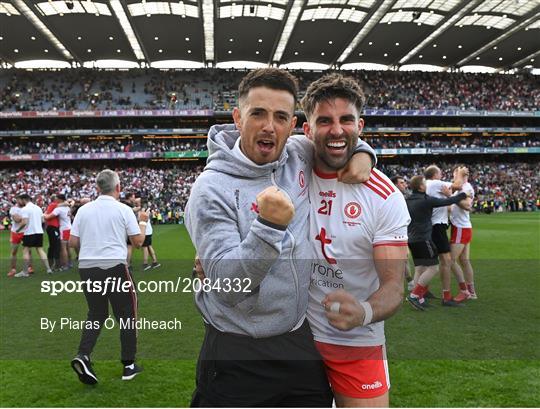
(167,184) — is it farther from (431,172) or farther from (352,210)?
(352,210)

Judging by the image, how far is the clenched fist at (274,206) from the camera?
1532 millimetres

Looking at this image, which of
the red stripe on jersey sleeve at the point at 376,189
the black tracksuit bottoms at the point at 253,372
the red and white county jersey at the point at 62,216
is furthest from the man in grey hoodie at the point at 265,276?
the red and white county jersey at the point at 62,216

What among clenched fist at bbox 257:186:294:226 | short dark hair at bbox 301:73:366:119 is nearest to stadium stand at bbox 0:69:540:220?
short dark hair at bbox 301:73:366:119

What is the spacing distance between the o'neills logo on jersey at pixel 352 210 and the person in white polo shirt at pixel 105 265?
10.3ft

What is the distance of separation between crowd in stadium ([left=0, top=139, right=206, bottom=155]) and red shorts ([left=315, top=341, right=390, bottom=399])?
44.8 metres

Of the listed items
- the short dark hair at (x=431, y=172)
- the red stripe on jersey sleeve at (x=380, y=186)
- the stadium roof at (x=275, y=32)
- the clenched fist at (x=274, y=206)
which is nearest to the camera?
the clenched fist at (x=274, y=206)

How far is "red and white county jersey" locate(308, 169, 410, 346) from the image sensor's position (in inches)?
84.6

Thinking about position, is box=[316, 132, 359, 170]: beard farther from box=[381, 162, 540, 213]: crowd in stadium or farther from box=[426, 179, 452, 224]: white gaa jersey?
box=[381, 162, 540, 213]: crowd in stadium

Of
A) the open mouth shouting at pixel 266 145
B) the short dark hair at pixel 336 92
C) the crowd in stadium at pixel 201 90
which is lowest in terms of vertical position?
the open mouth shouting at pixel 266 145

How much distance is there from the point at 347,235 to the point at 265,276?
0.60 metres

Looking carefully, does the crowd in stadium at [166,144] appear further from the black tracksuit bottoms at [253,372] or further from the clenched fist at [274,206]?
the clenched fist at [274,206]

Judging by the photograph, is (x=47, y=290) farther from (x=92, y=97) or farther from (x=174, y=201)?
(x=92, y=97)

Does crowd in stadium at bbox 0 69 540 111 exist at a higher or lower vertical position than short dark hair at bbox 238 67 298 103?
higher

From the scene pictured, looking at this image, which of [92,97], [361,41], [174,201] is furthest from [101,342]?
[92,97]
